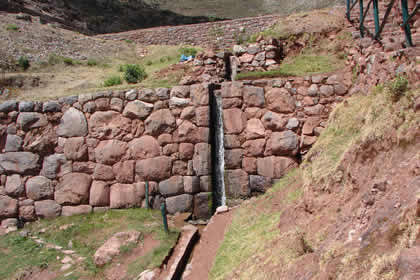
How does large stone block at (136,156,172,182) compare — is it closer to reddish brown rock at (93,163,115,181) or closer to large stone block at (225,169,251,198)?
reddish brown rock at (93,163,115,181)

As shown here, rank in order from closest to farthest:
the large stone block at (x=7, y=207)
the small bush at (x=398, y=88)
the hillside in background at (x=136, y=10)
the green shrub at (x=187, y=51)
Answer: the small bush at (x=398, y=88) < the large stone block at (x=7, y=207) < the green shrub at (x=187, y=51) < the hillside in background at (x=136, y=10)

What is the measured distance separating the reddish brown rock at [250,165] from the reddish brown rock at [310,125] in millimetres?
1341

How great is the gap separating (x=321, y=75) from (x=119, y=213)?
5.82 m

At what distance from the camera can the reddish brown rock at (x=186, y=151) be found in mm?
7199

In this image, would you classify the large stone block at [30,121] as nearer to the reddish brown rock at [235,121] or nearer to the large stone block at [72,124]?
the large stone block at [72,124]

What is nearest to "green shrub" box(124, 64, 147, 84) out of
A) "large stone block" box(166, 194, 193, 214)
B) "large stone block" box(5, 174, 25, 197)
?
"large stone block" box(5, 174, 25, 197)

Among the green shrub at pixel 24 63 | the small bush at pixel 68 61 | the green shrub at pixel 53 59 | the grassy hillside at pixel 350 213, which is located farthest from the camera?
the small bush at pixel 68 61

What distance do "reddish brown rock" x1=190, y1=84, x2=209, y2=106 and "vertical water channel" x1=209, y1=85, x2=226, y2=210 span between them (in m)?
0.20

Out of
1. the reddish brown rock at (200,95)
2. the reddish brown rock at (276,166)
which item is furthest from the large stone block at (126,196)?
the reddish brown rock at (276,166)

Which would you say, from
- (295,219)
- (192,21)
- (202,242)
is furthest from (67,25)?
(295,219)

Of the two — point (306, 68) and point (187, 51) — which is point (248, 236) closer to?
point (306, 68)

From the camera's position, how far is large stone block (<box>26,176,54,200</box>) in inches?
292

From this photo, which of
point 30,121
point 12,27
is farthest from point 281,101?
point 12,27

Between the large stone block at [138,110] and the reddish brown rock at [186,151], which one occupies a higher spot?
the large stone block at [138,110]
